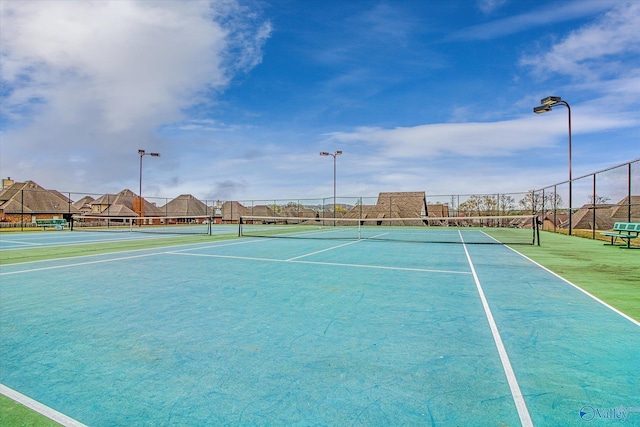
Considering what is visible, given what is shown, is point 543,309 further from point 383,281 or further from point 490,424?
point 490,424

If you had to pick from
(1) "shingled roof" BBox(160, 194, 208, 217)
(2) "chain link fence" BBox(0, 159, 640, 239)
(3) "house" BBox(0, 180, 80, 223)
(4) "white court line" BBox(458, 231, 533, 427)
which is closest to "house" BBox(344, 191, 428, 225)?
(2) "chain link fence" BBox(0, 159, 640, 239)

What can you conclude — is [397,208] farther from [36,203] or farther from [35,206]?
[36,203]

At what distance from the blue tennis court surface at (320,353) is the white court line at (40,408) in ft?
0.15

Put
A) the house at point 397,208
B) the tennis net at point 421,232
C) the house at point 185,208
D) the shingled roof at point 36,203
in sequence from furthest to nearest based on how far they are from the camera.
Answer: the house at point 185,208 < the shingled roof at point 36,203 < the house at point 397,208 < the tennis net at point 421,232

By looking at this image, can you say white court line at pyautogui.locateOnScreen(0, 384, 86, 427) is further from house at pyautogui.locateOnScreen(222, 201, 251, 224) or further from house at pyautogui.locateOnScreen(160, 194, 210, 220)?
house at pyautogui.locateOnScreen(160, 194, 210, 220)

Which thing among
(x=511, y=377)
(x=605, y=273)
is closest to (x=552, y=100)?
(x=605, y=273)

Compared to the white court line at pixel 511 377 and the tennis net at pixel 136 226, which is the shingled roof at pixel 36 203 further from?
the white court line at pixel 511 377

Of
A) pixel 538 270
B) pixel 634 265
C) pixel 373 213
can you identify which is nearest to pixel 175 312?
pixel 538 270

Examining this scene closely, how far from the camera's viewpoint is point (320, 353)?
3295mm

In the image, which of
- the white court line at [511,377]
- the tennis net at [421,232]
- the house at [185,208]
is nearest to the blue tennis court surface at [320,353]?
the white court line at [511,377]

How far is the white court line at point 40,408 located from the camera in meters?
2.25

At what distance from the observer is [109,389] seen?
2.67 metres

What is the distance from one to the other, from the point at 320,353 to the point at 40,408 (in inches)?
82.9

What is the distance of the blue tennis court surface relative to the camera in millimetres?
2400
